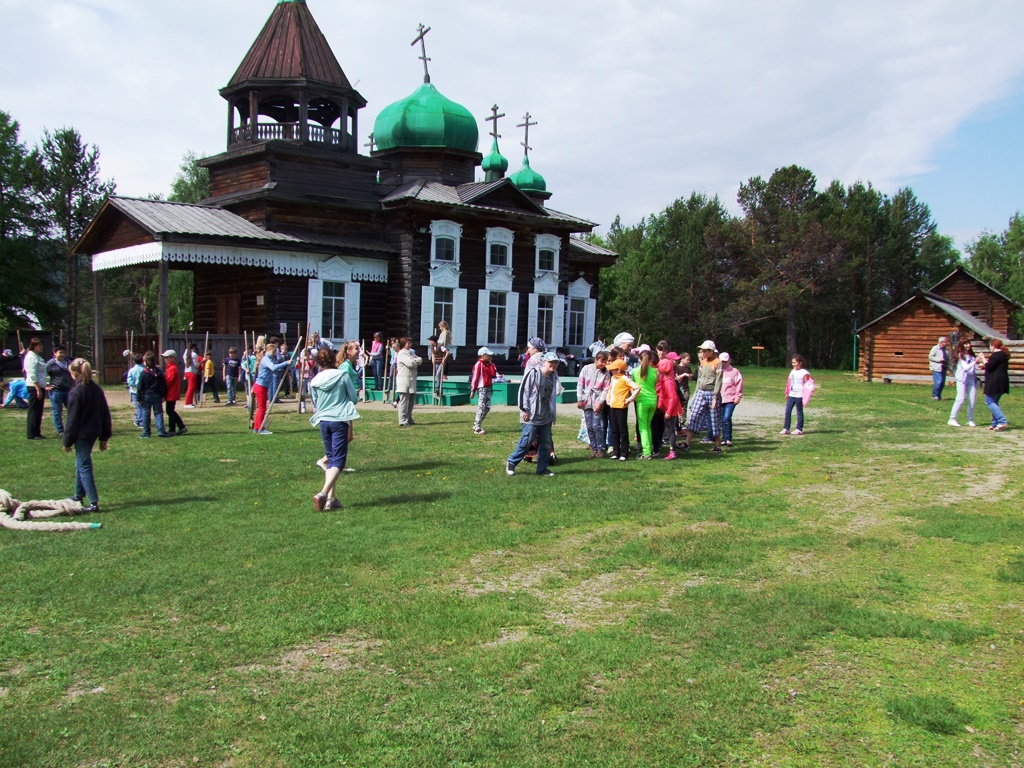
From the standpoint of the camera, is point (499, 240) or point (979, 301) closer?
point (499, 240)

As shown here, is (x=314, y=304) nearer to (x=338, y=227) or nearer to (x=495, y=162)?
(x=338, y=227)

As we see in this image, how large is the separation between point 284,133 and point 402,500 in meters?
23.1

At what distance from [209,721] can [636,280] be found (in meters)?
59.7

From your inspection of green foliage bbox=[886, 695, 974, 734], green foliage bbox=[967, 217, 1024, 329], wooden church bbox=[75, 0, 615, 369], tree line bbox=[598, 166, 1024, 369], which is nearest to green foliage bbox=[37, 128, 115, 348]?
wooden church bbox=[75, 0, 615, 369]

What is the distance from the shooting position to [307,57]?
30.4 metres

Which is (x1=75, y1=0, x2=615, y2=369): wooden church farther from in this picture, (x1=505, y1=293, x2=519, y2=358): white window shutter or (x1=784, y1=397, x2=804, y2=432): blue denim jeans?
(x1=784, y1=397, x2=804, y2=432): blue denim jeans

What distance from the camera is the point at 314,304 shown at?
29.5 m

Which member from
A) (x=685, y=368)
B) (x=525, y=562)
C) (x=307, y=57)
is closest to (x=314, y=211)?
(x=307, y=57)

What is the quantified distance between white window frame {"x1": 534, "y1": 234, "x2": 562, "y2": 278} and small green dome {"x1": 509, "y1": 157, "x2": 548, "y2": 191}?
9.83 m

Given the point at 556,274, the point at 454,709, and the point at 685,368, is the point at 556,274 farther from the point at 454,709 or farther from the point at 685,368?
the point at 454,709

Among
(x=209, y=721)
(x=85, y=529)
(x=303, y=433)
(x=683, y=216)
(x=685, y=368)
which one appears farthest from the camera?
(x=683, y=216)

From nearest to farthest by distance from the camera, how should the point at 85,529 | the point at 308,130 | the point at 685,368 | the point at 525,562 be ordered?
1. the point at 525,562
2. the point at 85,529
3. the point at 685,368
4. the point at 308,130

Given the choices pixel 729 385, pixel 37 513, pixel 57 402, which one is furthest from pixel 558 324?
pixel 37 513

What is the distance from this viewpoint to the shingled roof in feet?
98.5
